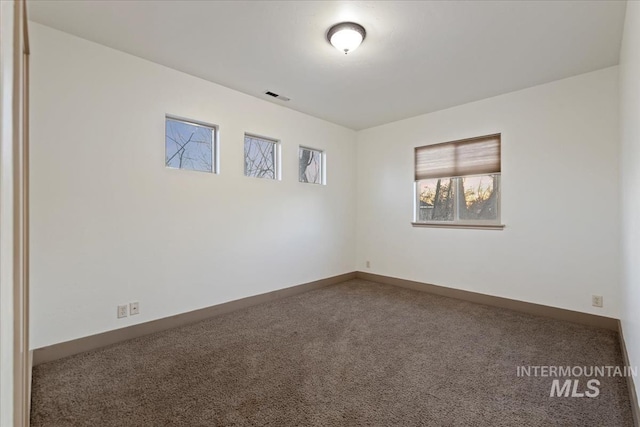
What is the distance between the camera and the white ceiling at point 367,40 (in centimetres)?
221

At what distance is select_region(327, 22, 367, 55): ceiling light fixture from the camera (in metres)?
2.37

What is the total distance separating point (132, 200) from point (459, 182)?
4.10m

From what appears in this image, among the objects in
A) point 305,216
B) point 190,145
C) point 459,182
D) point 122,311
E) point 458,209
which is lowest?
point 122,311

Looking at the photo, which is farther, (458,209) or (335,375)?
(458,209)

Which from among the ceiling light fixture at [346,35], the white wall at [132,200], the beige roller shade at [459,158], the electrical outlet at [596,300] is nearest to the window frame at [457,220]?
the beige roller shade at [459,158]

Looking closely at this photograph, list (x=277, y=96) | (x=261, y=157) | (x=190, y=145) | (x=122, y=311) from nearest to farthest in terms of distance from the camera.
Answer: (x=122, y=311)
(x=190, y=145)
(x=277, y=96)
(x=261, y=157)

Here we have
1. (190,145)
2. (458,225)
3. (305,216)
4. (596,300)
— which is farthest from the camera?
(305,216)

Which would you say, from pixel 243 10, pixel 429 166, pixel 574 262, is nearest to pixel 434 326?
pixel 574 262

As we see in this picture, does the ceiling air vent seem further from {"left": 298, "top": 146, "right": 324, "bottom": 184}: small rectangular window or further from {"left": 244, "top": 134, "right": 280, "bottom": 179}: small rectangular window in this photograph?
{"left": 298, "top": 146, "right": 324, "bottom": 184}: small rectangular window

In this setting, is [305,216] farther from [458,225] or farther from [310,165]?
[458,225]

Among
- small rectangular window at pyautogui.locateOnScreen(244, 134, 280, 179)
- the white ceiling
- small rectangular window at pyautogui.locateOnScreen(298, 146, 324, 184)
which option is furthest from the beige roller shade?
small rectangular window at pyautogui.locateOnScreen(244, 134, 280, 179)

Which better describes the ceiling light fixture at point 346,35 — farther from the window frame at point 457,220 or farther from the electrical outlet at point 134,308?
the electrical outlet at point 134,308

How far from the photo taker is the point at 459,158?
13.8ft

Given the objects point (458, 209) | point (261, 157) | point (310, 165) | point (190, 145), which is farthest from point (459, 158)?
point (190, 145)
